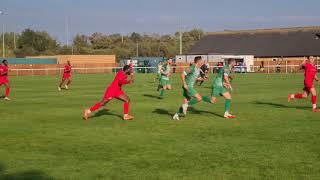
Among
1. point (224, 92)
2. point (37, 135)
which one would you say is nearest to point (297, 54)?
point (224, 92)

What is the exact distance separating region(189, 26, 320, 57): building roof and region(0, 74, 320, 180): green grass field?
73.0 meters

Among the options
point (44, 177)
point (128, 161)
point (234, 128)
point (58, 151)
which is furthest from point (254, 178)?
point (234, 128)

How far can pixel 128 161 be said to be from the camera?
9797 mm

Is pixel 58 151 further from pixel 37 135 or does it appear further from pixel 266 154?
pixel 266 154

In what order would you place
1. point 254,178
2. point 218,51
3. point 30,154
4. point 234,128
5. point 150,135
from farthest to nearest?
point 218,51
point 234,128
point 150,135
point 30,154
point 254,178

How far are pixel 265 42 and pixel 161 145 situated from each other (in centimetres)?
8578

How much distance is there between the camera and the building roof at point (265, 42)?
89.6 metres

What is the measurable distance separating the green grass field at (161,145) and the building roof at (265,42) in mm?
72982

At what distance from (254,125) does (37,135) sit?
5680mm

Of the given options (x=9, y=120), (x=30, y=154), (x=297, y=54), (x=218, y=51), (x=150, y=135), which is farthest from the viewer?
(x=218, y=51)

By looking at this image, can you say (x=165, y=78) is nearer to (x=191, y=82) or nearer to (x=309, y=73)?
(x=309, y=73)

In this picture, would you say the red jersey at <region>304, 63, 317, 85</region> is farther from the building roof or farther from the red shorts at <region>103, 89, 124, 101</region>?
the building roof

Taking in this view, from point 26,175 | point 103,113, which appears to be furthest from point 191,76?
point 26,175

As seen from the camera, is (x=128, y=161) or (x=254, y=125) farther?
(x=254, y=125)
